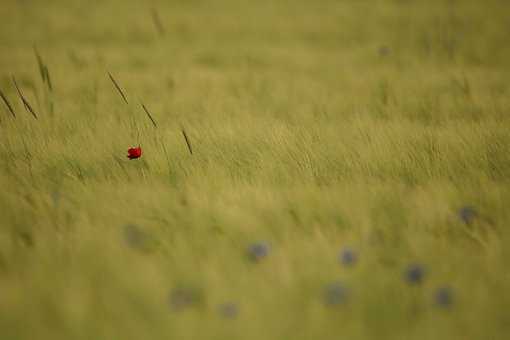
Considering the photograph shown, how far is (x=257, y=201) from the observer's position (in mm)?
1600

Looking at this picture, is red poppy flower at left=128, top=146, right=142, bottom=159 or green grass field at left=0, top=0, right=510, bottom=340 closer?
green grass field at left=0, top=0, right=510, bottom=340

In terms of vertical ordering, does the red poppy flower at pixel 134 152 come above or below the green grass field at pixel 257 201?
above

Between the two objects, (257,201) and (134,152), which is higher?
(134,152)

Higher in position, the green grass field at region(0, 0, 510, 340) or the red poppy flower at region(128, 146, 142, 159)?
the red poppy flower at region(128, 146, 142, 159)

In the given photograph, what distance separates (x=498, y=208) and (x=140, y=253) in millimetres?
1074

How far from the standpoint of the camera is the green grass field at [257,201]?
1.18 metres

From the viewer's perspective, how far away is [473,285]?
4.13ft

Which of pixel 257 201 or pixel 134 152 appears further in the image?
pixel 134 152

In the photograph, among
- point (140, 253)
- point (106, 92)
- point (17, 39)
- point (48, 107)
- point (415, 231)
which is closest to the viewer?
point (140, 253)

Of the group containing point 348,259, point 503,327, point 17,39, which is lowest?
point 503,327

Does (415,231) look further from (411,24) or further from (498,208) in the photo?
(411,24)

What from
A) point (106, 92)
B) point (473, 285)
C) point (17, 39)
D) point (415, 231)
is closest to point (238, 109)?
point (106, 92)

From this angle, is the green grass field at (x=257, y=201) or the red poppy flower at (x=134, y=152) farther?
the red poppy flower at (x=134, y=152)

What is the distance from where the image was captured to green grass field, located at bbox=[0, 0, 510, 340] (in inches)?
46.4
